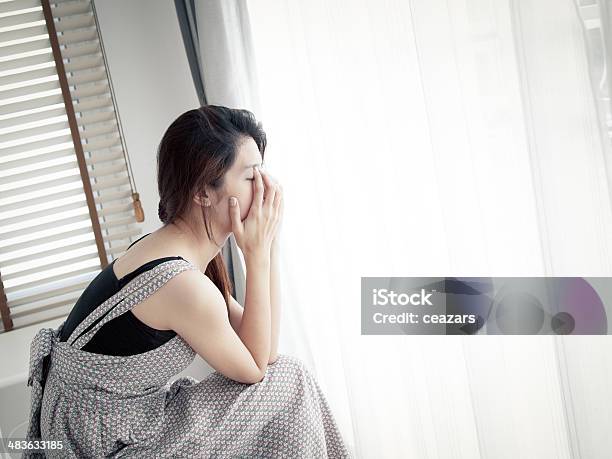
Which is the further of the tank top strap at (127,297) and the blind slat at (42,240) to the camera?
the blind slat at (42,240)

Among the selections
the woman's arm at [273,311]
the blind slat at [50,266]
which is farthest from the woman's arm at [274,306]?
the blind slat at [50,266]

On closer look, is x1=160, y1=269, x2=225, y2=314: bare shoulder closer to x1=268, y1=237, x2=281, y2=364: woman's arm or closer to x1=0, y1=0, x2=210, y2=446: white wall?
x1=268, y1=237, x2=281, y2=364: woman's arm

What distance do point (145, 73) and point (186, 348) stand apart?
1439mm

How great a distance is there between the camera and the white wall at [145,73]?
2.40m

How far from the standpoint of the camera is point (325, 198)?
5.43 feet

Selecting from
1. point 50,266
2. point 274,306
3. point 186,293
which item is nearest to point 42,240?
point 50,266

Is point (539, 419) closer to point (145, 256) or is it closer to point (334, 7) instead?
point (145, 256)

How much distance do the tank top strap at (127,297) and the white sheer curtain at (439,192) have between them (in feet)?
1.61

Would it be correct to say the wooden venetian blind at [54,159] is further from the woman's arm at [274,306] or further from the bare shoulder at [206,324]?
the bare shoulder at [206,324]

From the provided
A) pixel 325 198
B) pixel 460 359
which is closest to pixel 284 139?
pixel 325 198

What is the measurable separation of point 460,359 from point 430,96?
57cm

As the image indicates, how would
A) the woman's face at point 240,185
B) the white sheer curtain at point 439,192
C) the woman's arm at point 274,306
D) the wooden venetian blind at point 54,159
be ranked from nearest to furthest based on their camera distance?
the white sheer curtain at point 439,192, the woman's face at point 240,185, the woman's arm at point 274,306, the wooden venetian blind at point 54,159

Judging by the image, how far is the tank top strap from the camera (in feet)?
4.06

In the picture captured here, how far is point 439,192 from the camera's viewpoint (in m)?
1.28
